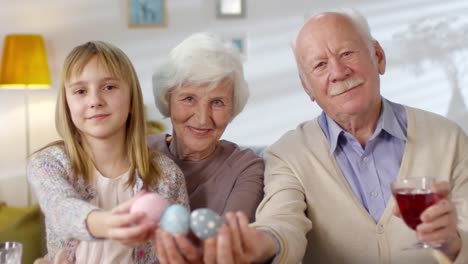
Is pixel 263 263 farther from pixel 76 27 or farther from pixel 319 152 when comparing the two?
pixel 76 27

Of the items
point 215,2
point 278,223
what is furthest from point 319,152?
point 215,2

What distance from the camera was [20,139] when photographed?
5.00 meters

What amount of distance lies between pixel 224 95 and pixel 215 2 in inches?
124

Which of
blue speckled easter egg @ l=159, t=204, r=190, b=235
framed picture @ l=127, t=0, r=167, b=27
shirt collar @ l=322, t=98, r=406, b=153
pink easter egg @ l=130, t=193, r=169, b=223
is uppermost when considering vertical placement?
framed picture @ l=127, t=0, r=167, b=27

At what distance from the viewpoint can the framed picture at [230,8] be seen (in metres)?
5.17

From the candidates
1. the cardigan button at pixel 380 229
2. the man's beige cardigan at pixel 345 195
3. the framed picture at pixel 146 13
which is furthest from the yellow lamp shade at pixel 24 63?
the cardigan button at pixel 380 229

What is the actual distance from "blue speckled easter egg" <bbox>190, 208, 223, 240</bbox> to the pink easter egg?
9 centimetres

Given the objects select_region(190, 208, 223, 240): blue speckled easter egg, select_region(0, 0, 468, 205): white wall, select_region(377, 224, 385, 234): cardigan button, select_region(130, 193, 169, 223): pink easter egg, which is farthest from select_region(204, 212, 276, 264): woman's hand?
select_region(0, 0, 468, 205): white wall

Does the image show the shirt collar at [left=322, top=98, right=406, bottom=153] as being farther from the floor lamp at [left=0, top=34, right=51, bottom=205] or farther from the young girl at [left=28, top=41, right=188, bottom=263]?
the floor lamp at [left=0, top=34, right=51, bottom=205]

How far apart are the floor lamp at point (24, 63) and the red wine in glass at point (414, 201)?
3565 mm

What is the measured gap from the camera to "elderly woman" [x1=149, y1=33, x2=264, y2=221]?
211 cm

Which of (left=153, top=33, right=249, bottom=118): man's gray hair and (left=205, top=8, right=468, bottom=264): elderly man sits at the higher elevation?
(left=153, top=33, right=249, bottom=118): man's gray hair

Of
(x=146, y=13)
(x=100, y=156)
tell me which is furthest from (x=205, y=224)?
(x=146, y=13)

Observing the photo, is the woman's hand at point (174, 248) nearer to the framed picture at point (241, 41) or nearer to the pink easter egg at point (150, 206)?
the pink easter egg at point (150, 206)
